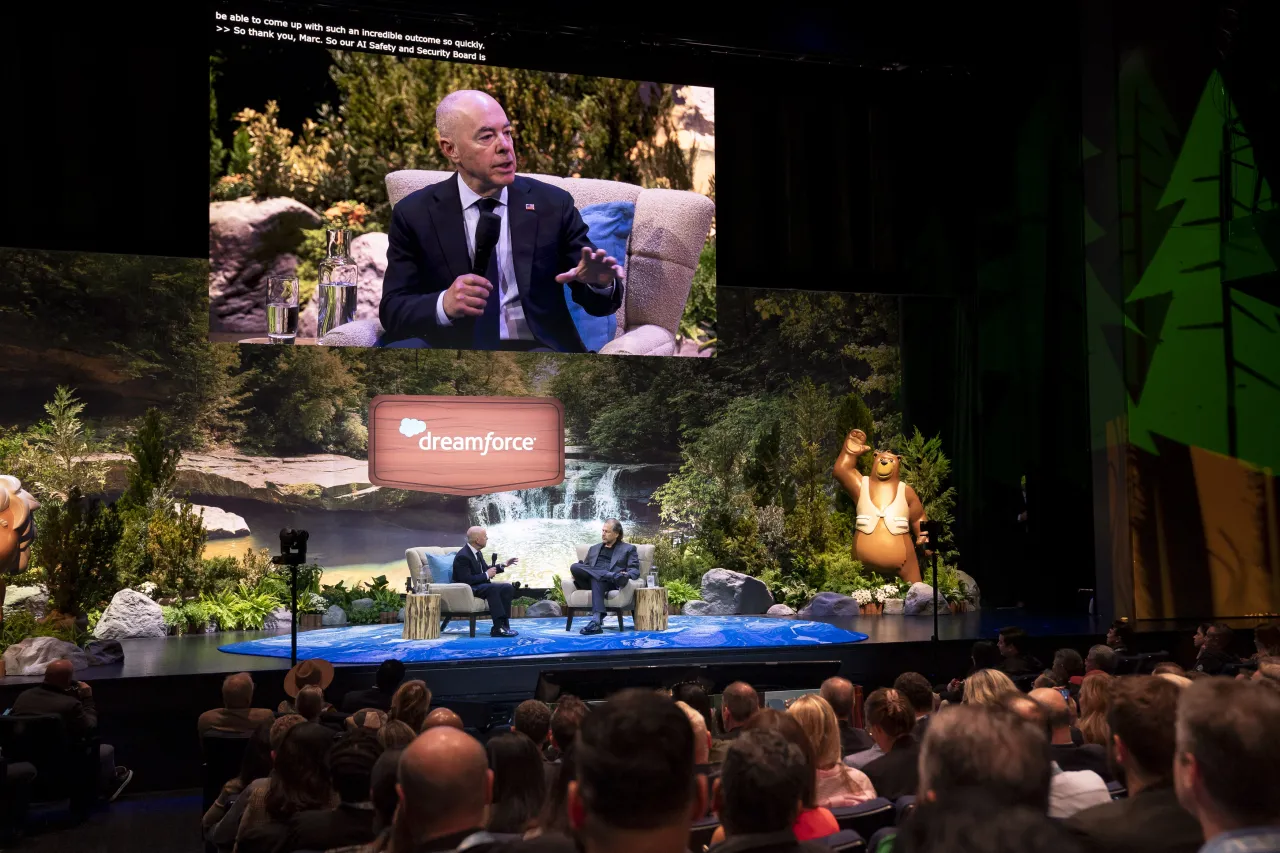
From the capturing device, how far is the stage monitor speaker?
21.9ft

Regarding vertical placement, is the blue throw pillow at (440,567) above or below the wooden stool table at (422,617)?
above

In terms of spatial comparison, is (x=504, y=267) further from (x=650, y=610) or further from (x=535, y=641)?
(x=535, y=641)

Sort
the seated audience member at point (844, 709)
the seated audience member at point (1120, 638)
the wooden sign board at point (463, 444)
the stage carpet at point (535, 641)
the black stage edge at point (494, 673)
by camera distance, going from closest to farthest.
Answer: the seated audience member at point (844, 709) < the black stage edge at point (494, 673) < the seated audience member at point (1120, 638) < the stage carpet at point (535, 641) < the wooden sign board at point (463, 444)

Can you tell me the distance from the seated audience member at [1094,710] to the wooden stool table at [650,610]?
5.69 meters

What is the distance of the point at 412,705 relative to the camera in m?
4.05

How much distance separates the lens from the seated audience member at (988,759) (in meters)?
1.72

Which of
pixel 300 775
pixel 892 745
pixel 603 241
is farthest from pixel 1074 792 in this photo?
pixel 603 241

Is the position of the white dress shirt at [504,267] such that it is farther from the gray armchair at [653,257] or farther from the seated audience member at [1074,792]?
the seated audience member at [1074,792]

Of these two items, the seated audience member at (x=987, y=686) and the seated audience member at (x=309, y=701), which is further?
the seated audience member at (x=309, y=701)

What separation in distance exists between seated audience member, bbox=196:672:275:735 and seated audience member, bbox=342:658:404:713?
1.26ft

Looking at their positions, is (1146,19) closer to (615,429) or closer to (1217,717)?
(615,429)

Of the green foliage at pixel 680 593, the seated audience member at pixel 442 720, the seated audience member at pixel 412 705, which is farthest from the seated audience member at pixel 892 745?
the green foliage at pixel 680 593

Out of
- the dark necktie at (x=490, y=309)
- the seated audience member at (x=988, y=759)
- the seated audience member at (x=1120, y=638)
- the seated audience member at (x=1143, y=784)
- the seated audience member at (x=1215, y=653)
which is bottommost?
the seated audience member at (x=1120, y=638)

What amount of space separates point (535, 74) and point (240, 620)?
19.1 ft
